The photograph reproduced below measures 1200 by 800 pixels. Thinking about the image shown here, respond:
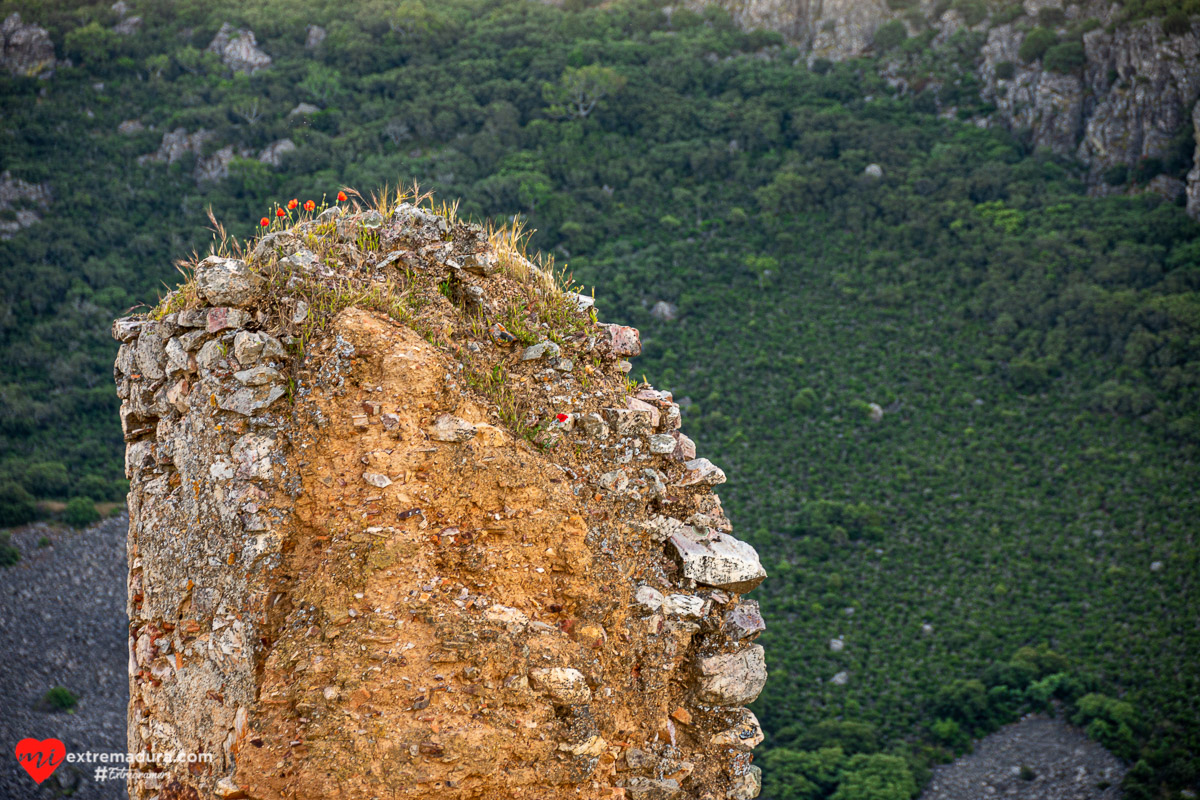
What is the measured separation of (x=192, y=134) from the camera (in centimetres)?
6291

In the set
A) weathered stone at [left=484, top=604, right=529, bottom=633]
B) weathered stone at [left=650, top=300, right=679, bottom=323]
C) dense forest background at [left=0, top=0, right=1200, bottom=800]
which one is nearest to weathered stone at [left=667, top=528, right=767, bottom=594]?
weathered stone at [left=484, top=604, right=529, bottom=633]

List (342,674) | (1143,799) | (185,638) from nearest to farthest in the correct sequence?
(342,674) → (185,638) → (1143,799)

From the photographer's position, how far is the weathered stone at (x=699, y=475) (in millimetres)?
6629

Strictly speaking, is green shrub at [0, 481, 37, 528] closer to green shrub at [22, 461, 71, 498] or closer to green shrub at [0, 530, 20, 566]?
green shrub at [22, 461, 71, 498]

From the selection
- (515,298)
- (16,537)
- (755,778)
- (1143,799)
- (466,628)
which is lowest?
(16,537)

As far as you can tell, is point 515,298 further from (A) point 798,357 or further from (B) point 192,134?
(B) point 192,134

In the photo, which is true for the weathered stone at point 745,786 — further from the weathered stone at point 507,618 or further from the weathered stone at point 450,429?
the weathered stone at point 450,429

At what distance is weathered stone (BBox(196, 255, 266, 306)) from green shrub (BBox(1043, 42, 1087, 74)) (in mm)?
65642

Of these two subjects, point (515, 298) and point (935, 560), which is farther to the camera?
point (935, 560)

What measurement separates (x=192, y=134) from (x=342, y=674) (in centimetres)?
6655

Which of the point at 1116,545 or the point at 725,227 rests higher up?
the point at 725,227

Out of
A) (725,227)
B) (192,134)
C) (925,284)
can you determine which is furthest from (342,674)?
(192,134)

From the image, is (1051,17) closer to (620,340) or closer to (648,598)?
(620,340)

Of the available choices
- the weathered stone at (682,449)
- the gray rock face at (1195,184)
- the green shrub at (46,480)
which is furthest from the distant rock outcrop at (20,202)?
the gray rock face at (1195,184)
